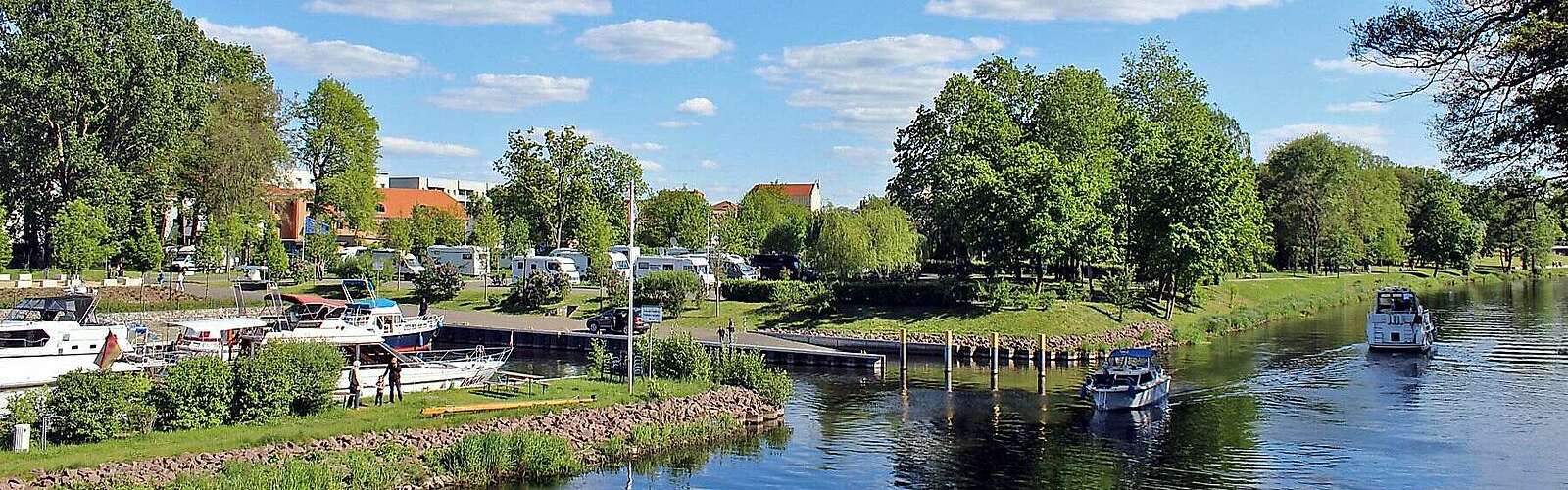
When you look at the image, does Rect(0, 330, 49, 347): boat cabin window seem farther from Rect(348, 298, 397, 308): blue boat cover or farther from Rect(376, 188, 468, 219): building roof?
Rect(376, 188, 468, 219): building roof

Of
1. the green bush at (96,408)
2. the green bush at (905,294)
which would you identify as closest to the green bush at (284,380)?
the green bush at (96,408)

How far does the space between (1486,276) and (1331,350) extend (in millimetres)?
71330

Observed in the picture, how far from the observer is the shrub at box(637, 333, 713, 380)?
3700 cm

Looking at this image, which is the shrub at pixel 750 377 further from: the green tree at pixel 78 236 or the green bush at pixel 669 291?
the green tree at pixel 78 236

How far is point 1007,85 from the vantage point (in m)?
73.9

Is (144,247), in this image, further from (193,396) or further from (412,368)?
(193,396)

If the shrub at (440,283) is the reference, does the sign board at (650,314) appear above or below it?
below

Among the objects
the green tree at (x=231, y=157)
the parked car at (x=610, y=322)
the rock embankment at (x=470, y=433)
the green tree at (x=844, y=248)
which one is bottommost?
the rock embankment at (x=470, y=433)

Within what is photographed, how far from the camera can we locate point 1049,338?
53938 millimetres

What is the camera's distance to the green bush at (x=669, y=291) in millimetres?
62219

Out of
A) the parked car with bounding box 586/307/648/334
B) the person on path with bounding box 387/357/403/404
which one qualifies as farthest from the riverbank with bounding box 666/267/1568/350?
the person on path with bounding box 387/357/403/404

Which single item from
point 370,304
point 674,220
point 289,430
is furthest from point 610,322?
point 674,220

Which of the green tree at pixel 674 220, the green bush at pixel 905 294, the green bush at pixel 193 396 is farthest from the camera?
the green tree at pixel 674 220

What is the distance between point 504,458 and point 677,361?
32.9ft
